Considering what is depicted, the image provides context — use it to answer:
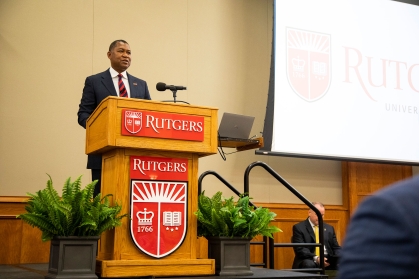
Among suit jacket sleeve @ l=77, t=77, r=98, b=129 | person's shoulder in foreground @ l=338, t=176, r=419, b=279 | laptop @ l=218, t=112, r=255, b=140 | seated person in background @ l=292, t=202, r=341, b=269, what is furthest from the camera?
seated person in background @ l=292, t=202, r=341, b=269

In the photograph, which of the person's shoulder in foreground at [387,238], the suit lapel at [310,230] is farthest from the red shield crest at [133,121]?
the suit lapel at [310,230]

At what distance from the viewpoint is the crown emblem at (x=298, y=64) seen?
6.53 m

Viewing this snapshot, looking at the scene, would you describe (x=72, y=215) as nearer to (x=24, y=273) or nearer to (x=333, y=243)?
(x=24, y=273)

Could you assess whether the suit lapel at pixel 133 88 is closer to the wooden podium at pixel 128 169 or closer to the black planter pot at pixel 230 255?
the wooden podium at pixel 128 169

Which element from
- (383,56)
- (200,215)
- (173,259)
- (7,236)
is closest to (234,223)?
(200,215)

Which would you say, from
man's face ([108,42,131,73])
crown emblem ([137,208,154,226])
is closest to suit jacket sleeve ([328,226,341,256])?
man's face ([108,42,131,73])

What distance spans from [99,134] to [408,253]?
8.68 feet

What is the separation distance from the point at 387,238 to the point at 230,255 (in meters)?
2.71

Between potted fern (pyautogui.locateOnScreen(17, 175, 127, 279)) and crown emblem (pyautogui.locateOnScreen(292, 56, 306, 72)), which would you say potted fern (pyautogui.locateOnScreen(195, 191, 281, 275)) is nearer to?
potted fern (pyautogui.locateOnScreen(17, 175, 127, 279))

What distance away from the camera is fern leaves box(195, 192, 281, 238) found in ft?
10.4

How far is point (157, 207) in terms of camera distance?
9.79 ft

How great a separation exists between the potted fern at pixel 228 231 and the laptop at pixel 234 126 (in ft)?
4.65

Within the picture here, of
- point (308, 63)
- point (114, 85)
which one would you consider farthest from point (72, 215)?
point (308, 63)

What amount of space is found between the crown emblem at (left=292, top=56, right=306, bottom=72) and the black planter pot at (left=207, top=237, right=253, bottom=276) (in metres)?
3.68
